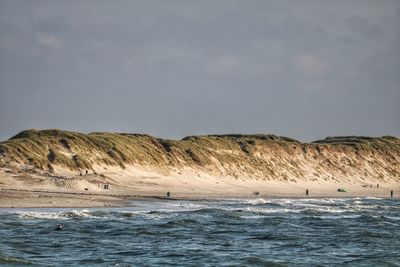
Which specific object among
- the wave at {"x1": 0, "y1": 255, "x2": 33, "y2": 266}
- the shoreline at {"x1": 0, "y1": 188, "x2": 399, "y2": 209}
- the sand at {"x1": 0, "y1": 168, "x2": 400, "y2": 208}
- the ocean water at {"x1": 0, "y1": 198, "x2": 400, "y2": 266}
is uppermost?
the sand at {"x1": 0, "y1": 168, "x2": 400, "y2": 208}

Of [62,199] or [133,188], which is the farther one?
[133,188]

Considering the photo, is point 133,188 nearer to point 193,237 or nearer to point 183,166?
point 183,166

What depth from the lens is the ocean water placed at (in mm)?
24828

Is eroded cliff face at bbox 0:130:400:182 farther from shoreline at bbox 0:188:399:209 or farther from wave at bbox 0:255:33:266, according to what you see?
wave at bbox 0:255:33:266

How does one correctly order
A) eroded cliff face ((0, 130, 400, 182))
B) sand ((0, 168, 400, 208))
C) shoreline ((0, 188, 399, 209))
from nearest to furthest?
shoreline ((0, 188, 399, 209)) → sand ((0, 168, 400, 208)) → eroded cliff face ((0, 130, 400, 182))

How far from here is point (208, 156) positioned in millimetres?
74750

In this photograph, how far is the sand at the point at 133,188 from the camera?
43219mm

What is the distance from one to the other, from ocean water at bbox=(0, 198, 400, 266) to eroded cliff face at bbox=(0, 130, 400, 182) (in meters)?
14.1

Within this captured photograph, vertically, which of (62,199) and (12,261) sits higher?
(62,199)

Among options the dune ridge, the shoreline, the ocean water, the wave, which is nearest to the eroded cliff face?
the dune ridge

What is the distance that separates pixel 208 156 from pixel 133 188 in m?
20.1

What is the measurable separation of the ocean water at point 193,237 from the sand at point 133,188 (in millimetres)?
3265

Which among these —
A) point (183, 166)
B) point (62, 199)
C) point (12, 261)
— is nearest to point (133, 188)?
point (62, 199)

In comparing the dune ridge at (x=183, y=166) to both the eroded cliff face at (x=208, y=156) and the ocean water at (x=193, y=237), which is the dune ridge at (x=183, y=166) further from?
the ocean water at (x=193, y=237)
